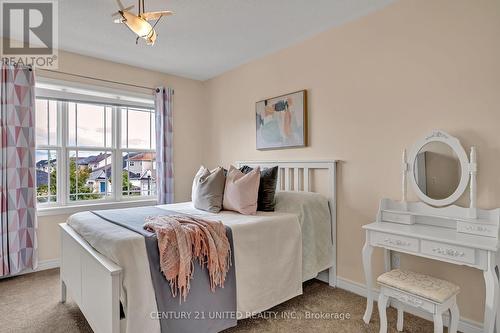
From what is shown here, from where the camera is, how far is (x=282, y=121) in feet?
10.3

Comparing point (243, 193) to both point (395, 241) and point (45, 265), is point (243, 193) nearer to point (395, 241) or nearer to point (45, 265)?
point (395, 241)

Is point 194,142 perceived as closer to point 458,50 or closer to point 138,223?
point 138,223

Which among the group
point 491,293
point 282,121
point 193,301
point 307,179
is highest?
point 282,121

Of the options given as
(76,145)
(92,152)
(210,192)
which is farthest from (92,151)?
(210,192)

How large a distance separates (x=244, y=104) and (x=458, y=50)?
7.65 ft

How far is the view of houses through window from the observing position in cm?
330

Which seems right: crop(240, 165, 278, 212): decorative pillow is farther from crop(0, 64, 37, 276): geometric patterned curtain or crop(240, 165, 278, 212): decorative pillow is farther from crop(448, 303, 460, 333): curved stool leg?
crop(0, 64, 37, 276): geometric patterned curtain

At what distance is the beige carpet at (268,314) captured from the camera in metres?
1.99

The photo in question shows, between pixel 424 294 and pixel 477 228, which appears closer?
pixel 424 294

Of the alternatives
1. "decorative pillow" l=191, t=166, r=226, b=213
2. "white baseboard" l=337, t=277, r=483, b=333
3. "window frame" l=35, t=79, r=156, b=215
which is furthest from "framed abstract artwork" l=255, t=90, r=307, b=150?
"window frame" l=35, t=79, r=156, b=215

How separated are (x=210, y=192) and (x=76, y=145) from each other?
203 cm

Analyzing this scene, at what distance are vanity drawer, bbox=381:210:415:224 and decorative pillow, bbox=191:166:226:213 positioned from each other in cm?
141

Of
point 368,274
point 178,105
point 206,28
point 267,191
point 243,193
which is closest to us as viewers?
point 368,274

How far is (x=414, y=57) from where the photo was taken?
7.14ft
